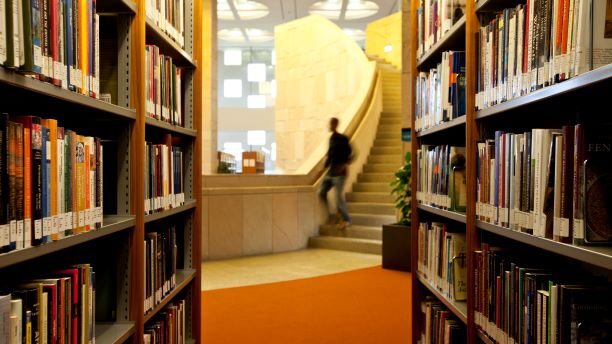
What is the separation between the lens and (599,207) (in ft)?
4.12

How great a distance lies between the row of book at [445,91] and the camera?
2.24 m

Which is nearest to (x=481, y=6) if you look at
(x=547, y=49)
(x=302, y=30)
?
(x=547, y=49)

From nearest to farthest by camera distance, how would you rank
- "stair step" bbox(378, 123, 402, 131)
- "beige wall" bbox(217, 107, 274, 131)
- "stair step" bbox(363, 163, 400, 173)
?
"stair step" bbox(363, 163, 400, 173) < "stair step" bbox(378, 123, 402, 131) < "beige wall" bbox(217, 107, 274, 131)

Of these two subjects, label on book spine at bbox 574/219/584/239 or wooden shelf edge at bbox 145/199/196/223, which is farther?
wooden shelf edge at bbox 145/199/196/223

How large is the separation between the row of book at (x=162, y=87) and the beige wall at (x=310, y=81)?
787cm

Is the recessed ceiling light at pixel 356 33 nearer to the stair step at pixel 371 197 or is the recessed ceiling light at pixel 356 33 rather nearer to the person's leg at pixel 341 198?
the stair step at pixel 371 197

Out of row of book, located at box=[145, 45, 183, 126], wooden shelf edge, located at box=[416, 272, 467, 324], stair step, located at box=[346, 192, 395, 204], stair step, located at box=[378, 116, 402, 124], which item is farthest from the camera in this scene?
stair step, located at box=[378, 116, 402, 124]

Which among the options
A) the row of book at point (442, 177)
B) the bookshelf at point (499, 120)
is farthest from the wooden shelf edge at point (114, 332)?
the row of book at point (442, 177)

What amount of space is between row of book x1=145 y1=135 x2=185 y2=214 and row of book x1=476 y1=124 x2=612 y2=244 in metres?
1.29

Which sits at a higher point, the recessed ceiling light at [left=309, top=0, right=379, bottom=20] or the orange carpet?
the recessed ceiling light at [left=309, top=0, right=379, bottom=20]

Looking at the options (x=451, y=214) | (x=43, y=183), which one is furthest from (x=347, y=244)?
(x=43, y=183)

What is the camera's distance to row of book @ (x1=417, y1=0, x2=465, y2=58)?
238 centimetres

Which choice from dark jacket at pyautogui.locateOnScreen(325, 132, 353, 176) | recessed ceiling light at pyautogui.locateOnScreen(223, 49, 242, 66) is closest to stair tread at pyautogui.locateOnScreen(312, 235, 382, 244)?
dark jacket at pyautogui.locateOnScreen(325, 132, 353, 176)

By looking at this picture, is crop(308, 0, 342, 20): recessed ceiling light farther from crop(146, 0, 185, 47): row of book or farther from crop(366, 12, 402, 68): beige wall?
crop(146, 0, 185, 47): row of book
